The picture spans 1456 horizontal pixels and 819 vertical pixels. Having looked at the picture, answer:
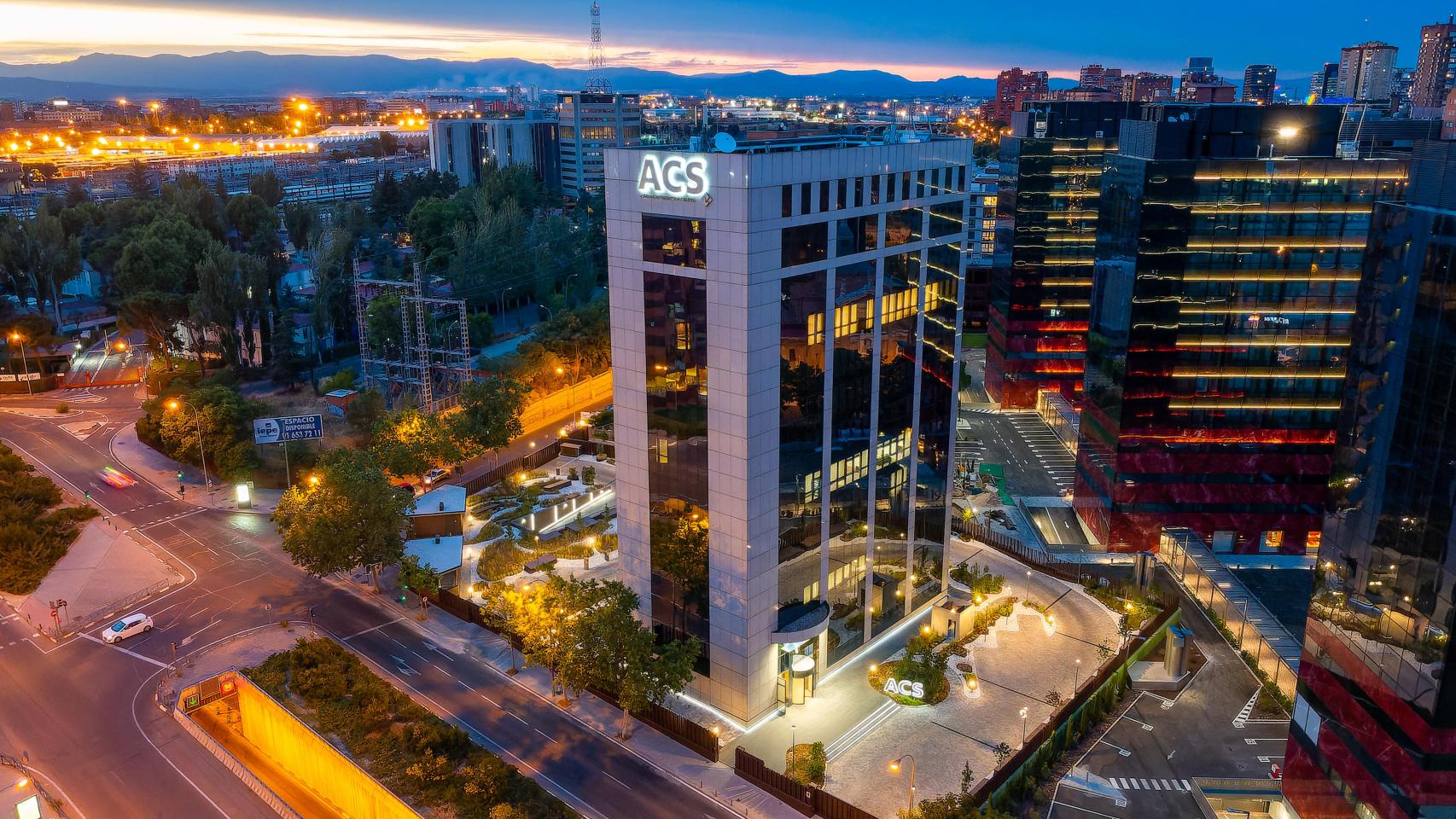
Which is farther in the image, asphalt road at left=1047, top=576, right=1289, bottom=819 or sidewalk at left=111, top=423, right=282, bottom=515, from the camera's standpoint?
sidewalk at left=111, top=423, right=282, bottom=515

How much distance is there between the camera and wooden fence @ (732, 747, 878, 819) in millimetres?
45469

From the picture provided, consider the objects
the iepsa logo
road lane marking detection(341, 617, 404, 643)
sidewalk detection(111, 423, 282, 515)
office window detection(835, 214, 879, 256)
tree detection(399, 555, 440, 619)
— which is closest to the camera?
the iepsa logo

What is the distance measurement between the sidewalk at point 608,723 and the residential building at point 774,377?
4.21 m

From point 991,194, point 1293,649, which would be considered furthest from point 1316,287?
point 991,194

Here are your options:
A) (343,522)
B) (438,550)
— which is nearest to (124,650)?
(343,522)

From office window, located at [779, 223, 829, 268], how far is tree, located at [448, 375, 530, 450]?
4851 centimetres

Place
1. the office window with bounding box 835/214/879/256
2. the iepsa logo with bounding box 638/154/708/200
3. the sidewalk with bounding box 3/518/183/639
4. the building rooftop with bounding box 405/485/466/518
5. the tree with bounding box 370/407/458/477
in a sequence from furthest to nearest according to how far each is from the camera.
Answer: the tree with bounding box 370/407/458/477
the building rooftop with bounding box 405/485/466/518
the sidewalk with bounding box 3/518/183/639
the office window with bounding box 835/214/879/256
the iepsa logo with bounding box 638/154/708/200

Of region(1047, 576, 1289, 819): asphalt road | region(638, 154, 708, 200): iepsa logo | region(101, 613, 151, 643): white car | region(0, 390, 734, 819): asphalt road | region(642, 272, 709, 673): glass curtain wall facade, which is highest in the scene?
region(638, 154, 708, 200): iepsa logo

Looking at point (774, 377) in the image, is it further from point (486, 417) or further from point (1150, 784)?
point (486, 417)

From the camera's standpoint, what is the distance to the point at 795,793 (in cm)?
4691

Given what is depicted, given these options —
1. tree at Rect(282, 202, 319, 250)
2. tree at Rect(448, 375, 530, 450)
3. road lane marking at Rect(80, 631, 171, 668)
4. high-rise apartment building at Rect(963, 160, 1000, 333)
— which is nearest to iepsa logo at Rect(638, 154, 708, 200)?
road lane marking at Rect(80, 631, 171, 668)

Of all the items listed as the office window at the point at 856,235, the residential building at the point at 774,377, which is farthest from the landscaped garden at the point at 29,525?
the office window at the point at 856,235

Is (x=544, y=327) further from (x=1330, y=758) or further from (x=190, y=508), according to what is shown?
(x=1330, y=758)

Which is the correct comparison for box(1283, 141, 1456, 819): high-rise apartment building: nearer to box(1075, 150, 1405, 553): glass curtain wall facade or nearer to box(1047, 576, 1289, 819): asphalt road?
box(1047, 576, 1289, 819): asphalt road
